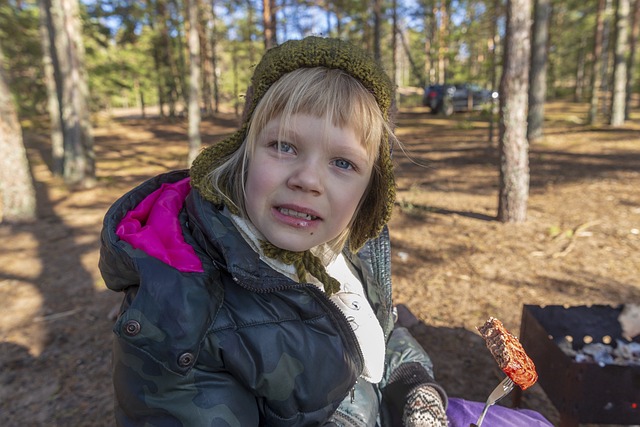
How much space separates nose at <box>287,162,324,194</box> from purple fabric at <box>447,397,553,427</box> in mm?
1235

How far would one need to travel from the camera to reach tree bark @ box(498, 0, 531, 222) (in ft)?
19.2

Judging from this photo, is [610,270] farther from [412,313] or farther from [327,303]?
[327,303]

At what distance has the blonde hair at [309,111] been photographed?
1330mm

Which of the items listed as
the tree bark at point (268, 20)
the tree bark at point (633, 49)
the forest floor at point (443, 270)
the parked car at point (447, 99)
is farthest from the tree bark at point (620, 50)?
the tree bark at point (268, 20)

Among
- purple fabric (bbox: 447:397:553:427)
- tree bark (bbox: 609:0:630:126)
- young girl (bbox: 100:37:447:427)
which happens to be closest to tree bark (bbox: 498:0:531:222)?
purple fabric (bbox: 447:397:553:427)

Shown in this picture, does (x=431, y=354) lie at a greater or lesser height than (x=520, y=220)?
lesser

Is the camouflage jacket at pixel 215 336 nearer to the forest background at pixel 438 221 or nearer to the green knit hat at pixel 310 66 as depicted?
the green knit hat at pixel 310 66

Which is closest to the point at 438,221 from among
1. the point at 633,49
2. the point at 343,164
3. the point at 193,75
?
the point at 343,164

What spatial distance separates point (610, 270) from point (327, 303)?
15.3 feet

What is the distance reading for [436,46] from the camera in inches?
432

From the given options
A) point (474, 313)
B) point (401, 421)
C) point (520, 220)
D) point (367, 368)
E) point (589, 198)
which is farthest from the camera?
point (589, 198)

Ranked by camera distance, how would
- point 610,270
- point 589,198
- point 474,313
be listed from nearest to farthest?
point 474,313
point 610,270
point 589,198

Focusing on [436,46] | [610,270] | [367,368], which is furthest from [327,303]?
[436,46]

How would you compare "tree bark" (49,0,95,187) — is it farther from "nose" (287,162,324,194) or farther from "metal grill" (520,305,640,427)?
"metal grill" (520,305,640,427)
